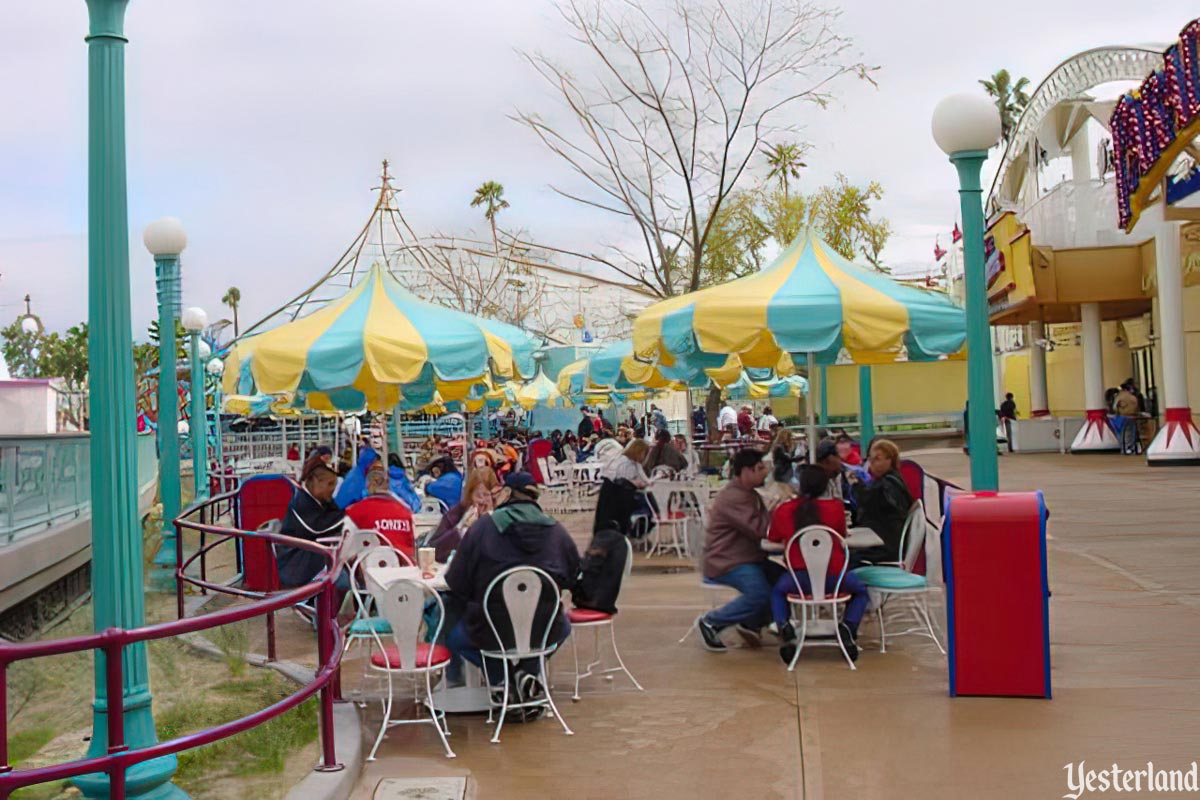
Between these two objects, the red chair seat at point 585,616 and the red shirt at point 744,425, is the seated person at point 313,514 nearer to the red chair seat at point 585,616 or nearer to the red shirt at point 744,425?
the red chair seat at point 585,616

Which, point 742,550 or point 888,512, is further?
point 888,512

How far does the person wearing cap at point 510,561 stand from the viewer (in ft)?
21.5

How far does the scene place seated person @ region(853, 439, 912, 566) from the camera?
8555 millimetres

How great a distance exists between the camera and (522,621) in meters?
6.43

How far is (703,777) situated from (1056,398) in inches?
1409

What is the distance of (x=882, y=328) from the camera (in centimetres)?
827

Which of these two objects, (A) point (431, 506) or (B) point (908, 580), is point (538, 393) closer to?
(A) point (431, 506)

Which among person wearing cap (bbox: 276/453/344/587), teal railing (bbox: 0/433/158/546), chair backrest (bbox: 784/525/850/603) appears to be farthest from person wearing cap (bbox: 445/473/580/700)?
teal railing (bbox: 0/433/158/546)

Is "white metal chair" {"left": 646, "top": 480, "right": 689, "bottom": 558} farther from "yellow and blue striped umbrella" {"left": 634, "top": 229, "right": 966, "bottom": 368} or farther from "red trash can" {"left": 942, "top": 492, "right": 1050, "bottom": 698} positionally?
"red trash can" {"left": 942, "top": 492, "right": 1050, "bottom": 698}

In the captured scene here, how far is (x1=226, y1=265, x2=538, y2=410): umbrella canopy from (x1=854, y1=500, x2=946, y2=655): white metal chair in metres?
3.66

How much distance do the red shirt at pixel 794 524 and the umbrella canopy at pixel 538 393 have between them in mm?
18314

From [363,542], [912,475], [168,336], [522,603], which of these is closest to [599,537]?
[522,603]

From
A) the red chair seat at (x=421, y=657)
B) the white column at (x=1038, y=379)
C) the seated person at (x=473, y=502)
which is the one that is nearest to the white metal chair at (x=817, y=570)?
the seated person at (x=473, y=502)

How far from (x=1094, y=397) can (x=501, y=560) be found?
80.6 feet
